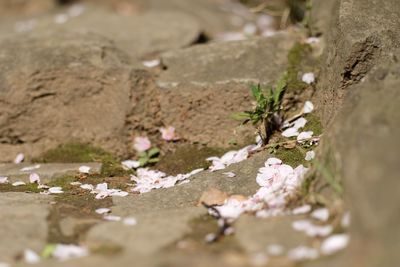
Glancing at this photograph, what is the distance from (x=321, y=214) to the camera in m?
2.47

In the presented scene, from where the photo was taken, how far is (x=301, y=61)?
3.84 m

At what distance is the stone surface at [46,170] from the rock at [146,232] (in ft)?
3.11

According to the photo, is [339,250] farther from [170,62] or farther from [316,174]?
[170,62]

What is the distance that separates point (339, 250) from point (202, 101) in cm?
171

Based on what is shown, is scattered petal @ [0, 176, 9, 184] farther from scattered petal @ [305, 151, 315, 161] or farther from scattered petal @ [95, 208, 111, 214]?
scattered petal @ [305, 151, 315, 161]

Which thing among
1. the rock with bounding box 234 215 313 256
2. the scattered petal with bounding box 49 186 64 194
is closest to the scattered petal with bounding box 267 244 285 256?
the rock with bounding box 234 215 313 256

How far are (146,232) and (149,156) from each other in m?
1.32

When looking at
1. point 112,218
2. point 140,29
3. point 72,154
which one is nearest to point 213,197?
point 112,218

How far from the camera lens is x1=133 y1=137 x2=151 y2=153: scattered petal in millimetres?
3838

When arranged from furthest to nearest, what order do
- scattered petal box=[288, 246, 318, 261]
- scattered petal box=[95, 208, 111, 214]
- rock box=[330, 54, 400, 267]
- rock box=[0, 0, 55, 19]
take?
1. rock box=[0, 0, 55, 19]
2. scattered petal box=[95, 208, 111, 214]
3. scattered petal box=[288, 246, 318, 261]
4. rock box=[330, 54, 400, 267]

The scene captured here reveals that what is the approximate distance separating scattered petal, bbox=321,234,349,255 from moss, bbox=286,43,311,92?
152 centimetres

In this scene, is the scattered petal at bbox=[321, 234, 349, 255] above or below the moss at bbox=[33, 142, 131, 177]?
above

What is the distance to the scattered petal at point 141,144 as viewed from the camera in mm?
3838

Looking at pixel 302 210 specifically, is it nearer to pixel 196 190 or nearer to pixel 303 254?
pixel 303 254
